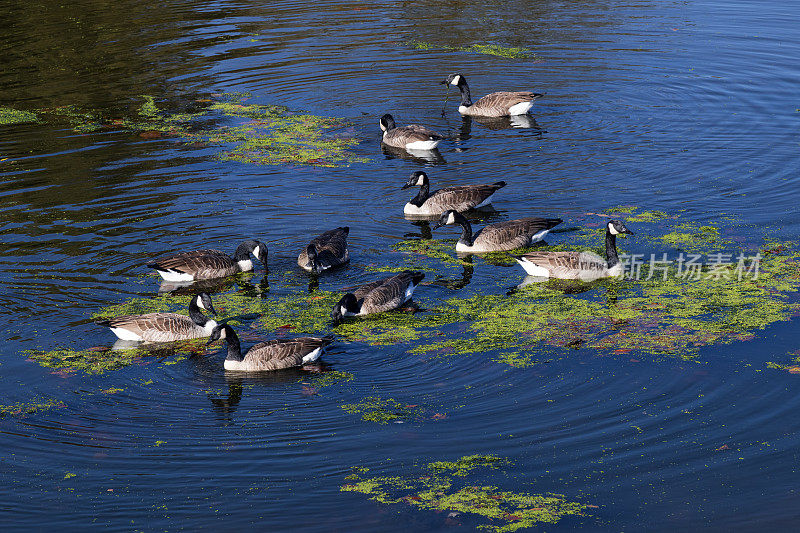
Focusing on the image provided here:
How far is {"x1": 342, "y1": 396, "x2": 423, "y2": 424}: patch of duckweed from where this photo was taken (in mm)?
11188

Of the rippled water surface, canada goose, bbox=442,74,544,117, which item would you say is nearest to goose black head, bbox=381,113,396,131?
the rippled water surface

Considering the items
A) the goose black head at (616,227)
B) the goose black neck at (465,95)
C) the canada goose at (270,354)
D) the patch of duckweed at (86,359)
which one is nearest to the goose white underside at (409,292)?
the canada goose at (270,354)

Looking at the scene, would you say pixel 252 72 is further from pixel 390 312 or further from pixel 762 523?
pixel 762 523

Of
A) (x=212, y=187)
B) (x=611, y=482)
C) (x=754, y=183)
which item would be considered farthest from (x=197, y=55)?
(x=611, y=482)

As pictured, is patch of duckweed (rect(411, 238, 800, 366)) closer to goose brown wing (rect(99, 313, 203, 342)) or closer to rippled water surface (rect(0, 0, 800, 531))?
rippled water surface (rect(0, 0, 800, 531))

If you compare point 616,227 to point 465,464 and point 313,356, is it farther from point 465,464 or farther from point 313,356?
point 465,464

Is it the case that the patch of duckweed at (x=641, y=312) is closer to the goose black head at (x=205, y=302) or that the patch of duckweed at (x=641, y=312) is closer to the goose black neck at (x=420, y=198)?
the goose black head at (x=205, y=302)

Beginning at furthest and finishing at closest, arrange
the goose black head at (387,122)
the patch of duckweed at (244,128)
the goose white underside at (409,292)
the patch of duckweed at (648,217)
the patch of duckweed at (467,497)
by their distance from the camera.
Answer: the goose black head at (387,122)
the patch of duckweed at (244,128)
the patch of duckweed at (648,217)
the goose white underside at (409,292)
the patch of duckweed at (467,497)

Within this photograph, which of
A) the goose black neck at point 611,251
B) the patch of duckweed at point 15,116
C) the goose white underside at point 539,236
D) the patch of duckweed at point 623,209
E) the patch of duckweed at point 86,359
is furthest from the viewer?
the patch of duckweed at point 15,116

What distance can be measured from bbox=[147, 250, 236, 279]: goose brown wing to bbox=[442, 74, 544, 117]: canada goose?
10.5 meters

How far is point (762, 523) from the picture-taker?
9.17 metres

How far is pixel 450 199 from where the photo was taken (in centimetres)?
1850

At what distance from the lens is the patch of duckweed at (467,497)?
9.34 m

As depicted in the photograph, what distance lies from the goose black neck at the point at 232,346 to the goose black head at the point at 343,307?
1705mm
